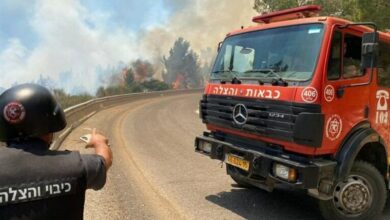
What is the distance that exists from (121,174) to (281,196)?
2937 mm

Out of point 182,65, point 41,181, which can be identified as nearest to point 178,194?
point 41,181

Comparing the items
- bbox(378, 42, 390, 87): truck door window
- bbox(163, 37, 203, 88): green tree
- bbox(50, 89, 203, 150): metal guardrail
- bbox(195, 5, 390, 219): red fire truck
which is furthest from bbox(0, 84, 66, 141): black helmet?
bbox(163, 37, 203, 88): green tree

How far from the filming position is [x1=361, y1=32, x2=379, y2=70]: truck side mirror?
4953 millimetres

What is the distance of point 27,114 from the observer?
1884 mm

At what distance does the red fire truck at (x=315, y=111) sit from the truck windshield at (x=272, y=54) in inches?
0.6

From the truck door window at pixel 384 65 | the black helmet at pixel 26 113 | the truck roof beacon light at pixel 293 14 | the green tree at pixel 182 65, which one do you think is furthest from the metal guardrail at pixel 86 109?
the green tree at pixel 182 65

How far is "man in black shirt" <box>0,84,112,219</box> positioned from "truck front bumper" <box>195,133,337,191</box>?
339 cm

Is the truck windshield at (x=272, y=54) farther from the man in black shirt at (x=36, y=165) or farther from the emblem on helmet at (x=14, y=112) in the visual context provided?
the emblem on helmet at (x=14, y=112)

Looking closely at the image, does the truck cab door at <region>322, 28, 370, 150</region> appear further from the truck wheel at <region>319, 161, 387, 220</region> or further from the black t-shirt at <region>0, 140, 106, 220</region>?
the black t-shirt at <region>0, 140, 106, 220</region>

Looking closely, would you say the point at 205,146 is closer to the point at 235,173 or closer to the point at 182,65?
the point at 235,173

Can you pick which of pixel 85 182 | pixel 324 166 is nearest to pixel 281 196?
pixel 324 166

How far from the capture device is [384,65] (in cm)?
572

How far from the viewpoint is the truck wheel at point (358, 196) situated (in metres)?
5.25

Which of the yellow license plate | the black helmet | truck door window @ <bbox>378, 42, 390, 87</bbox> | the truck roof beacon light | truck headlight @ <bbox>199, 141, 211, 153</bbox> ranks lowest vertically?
the yellow license plate
